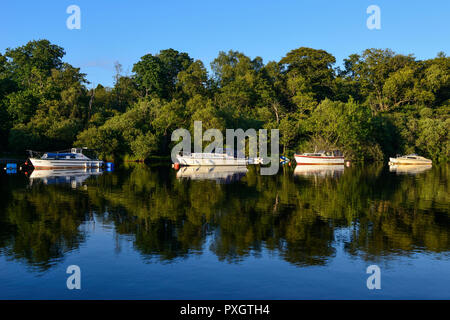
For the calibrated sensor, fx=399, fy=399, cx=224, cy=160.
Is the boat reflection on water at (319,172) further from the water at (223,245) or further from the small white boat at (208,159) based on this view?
the water at (223,245)

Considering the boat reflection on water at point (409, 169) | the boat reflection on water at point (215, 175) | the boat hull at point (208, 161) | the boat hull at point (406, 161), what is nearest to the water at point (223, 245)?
the boat reflection on water at point (215, 175)

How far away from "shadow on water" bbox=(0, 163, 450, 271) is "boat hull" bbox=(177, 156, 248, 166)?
117 ft

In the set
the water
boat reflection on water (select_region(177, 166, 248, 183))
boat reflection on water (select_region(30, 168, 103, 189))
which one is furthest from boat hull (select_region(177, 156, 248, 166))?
the water

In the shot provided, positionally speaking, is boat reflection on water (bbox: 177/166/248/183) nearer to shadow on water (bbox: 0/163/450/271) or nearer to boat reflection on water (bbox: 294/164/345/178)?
boat reflection on water (bbox: 294/164/345/178)

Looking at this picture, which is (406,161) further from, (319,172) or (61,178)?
(61,178)

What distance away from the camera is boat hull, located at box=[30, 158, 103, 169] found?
70.7m

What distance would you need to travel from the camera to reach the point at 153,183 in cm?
4656

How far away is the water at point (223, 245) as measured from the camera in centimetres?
1440

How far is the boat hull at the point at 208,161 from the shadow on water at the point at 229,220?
Answer: 35.5 meters

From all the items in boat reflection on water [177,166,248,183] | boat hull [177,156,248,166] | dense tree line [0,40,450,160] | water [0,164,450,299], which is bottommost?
water [0,164,450,299]

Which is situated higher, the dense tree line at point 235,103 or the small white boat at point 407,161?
the dense tree line at point 235,103

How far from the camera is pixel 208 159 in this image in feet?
261

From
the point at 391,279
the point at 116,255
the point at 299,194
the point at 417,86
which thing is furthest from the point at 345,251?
the point at 417,86
